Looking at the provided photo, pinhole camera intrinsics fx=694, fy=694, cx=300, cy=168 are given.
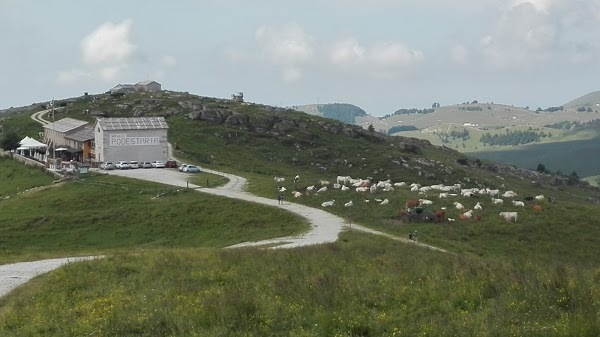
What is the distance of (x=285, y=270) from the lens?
26.5 metres

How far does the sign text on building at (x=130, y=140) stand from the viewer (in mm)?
107062

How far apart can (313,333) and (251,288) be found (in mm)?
6272

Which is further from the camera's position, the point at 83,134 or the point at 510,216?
the point at 83,134

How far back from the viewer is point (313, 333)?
16891 millimetres

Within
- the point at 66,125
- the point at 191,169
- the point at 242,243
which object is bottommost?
the point at 242,243

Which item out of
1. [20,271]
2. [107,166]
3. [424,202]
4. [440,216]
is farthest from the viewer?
[107,166]

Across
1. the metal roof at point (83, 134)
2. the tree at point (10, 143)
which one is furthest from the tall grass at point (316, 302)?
the tree at point (10, 143)

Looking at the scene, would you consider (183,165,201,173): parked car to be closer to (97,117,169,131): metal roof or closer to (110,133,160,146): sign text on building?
(110,133,160,146): sign text on building

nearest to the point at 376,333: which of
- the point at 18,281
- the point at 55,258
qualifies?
the point at 18,281

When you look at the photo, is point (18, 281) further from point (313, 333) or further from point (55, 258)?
point (313, 333)

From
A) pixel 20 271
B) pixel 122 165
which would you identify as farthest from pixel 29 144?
pixel 20 271

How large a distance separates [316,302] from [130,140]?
92.8 meters

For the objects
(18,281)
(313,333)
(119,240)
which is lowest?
(119,240)

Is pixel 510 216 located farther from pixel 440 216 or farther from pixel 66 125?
pixel 66 125
